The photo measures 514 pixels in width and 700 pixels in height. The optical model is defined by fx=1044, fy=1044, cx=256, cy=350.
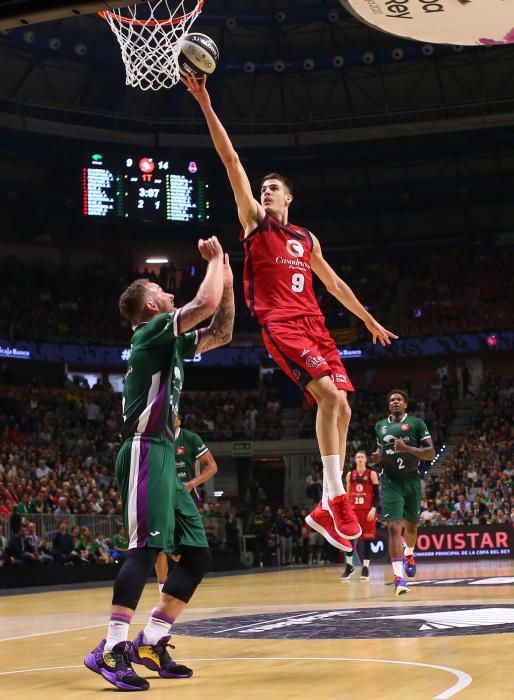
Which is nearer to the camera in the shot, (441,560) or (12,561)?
(12,561)

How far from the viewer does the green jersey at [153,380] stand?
6906 millimetres

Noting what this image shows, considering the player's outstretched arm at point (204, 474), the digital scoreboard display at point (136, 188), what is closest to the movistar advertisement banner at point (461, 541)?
the digital scoreboard display at point (136, 188)

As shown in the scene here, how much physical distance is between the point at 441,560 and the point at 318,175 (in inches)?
768

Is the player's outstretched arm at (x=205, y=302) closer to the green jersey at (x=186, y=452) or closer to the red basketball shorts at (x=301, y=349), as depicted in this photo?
the red basketball shorts at (x=301, y=349)

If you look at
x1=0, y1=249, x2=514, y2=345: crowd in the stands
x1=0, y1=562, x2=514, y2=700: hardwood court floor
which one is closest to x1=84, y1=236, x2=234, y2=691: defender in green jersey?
x1=0, y1=562, x2=514, y2=700: hardwood court floor

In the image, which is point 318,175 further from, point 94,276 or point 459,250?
point 94,276

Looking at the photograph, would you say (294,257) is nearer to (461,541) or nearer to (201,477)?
(201,477)

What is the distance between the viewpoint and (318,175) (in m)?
41.9

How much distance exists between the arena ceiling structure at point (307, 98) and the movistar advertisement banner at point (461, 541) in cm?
1498

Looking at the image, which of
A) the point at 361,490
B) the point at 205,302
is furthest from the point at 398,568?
the point at 205,302

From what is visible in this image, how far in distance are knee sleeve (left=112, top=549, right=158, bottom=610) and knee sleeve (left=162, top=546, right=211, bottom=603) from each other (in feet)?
1.45

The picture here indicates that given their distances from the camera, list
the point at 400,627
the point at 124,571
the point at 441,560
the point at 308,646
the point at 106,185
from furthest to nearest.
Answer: the point at 106,185, the point at 441,560, the point at 400,627, the point at 308,646, the point at 124,571

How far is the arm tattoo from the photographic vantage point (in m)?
7.26

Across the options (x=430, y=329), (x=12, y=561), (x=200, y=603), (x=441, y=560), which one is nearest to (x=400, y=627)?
(x=200, y=603)
